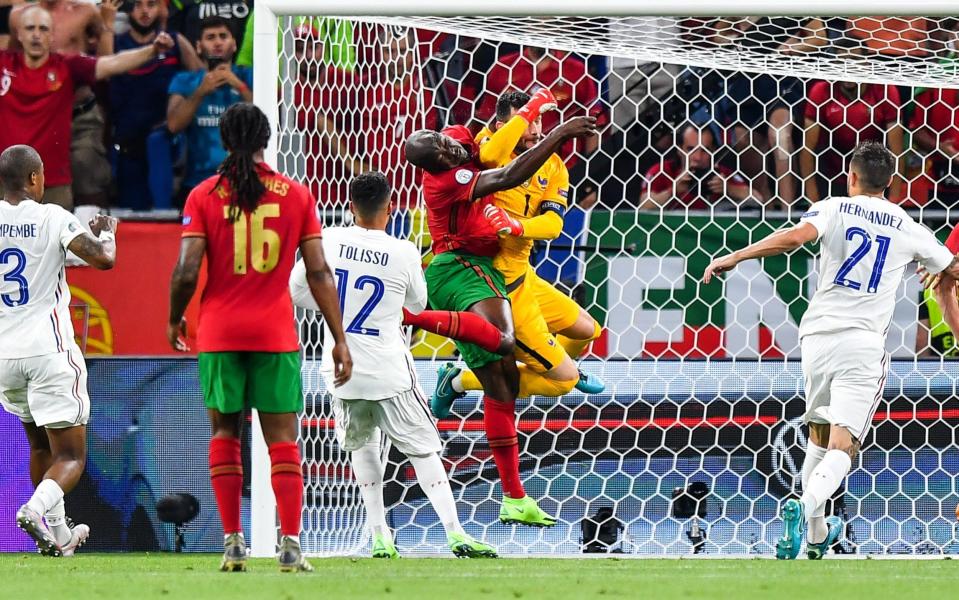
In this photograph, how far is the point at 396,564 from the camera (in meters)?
5.93

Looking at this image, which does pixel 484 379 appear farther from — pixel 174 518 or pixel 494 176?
pixel 174 518

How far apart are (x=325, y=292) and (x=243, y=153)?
57 centimetres

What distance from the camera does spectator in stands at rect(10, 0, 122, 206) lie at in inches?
414

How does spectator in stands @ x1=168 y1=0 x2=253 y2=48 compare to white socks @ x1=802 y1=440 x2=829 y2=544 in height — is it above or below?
above

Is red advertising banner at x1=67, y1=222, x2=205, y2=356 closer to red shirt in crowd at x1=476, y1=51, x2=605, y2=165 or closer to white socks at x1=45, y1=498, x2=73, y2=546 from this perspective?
red shirt in crowd at x1=476, y1=51, x2=605, y2=165

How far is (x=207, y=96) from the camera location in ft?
35.3

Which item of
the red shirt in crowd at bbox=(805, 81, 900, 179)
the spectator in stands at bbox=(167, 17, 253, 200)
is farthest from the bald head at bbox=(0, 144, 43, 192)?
the red shirt in crowd at bbox=(805, 81, 900, 179)

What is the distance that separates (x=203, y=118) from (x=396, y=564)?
18.5ft

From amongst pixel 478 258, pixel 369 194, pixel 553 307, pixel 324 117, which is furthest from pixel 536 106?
pixel 324 117

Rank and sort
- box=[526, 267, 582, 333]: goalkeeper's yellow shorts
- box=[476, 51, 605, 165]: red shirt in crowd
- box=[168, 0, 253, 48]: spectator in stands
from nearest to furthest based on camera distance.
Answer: box=[526, 267, 582, 333]: goalkeeper's yellow shorts → box=[476, 51, 605, 165]: red shirt in crowd → box=[168, 0, 253, 48]: spectator in stands

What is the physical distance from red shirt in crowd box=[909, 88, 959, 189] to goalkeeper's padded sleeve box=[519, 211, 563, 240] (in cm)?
293

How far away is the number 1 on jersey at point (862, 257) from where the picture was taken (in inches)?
248

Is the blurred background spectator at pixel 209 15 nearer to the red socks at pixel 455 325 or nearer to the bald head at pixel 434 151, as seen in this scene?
the bald head at pixel 434 151

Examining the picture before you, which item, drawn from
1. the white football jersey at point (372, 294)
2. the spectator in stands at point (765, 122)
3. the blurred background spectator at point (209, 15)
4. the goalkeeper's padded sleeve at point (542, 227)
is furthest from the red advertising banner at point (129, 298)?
the spectator in stands at point (765, 122)
